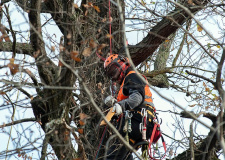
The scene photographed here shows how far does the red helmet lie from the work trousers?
632 mm

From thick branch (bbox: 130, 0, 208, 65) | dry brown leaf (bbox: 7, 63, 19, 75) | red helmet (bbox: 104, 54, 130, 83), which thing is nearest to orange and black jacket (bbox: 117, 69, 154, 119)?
red helmet (bbox: 104, 54, 130, 83)

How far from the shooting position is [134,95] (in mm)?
5973

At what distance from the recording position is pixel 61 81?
16.5ft

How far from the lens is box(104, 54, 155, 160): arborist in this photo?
6011 mm

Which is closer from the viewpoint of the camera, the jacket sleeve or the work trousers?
the jacket sleeve

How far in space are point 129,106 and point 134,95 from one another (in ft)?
0.54

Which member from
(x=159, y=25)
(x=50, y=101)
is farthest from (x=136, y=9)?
(x=50, y=101)

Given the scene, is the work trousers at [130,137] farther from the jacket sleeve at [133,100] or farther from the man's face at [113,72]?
the man's face at [113,72]

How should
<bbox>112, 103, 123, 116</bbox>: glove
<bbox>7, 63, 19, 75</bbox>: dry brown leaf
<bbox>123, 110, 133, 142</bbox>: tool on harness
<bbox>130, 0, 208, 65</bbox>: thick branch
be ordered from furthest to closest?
1. <bbox>130, 0, 208, 65</bbox>: thick branch
2. <bbox>123, 110, 133, 142</bbox>: tool on harness
3. <bbox>112, 103, 123, 116</bbox>: glove
4. <bbox>7, 63, 19, 75</bbox>: dry brown leaf

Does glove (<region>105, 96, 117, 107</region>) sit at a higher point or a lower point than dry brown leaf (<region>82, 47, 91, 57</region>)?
lower

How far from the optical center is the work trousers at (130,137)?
614 cm

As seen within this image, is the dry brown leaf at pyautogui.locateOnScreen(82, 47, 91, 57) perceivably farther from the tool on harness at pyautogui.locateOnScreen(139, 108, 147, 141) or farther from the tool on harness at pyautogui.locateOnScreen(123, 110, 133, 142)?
the tool on harness at pyautogui.locateOnScreen(139, 108, 147, 141)

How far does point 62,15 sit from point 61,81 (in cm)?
125

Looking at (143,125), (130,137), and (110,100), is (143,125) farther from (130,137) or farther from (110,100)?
(110,100)
